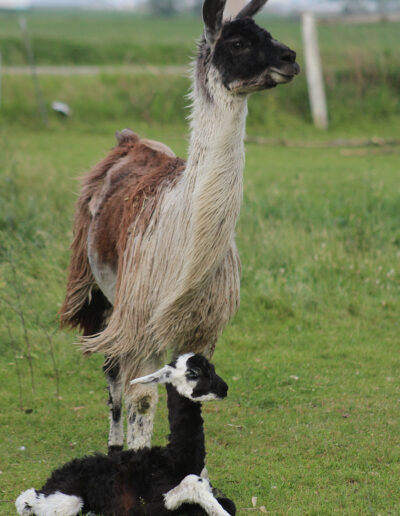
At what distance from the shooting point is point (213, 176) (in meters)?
4.10

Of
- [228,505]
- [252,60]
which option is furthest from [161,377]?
[252,60]

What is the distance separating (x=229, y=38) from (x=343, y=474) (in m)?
2.44

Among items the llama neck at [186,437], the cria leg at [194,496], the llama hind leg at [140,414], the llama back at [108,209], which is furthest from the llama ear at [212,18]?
the cria leg at [194,496]

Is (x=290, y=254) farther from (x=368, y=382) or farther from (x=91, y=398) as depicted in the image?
(x=91, y=398)

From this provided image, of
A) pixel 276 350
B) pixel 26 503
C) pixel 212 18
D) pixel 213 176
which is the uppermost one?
pixel 212 18

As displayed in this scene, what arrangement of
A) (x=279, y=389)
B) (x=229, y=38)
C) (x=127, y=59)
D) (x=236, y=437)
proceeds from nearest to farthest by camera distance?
(x=229, y=38) → (x=236, y=437) → (x=279, y=389) → (x=127, y=59)

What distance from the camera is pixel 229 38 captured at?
4035 mm

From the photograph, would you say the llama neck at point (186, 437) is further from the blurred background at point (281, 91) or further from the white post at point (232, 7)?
the blurred background at point (281, 91)

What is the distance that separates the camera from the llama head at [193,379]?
3.94 meters

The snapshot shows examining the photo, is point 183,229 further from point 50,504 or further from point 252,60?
point 50,504

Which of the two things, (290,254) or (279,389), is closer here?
(279,389)

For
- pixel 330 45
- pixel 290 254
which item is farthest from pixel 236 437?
pixel 330 45

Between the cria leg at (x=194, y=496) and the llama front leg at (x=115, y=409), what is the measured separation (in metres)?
1.37

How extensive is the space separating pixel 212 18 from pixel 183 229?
103cm
